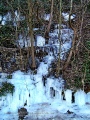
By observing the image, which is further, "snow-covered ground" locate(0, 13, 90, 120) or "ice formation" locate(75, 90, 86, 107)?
"ice formation" locate(75, 90, 86, 107)

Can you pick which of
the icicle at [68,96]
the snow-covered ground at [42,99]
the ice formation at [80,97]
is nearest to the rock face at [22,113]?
the snow-covered ground at [42,99]

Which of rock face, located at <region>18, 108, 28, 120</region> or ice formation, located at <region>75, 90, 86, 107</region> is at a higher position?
ice formation, located at <region>75, 90, 86, 107</region>

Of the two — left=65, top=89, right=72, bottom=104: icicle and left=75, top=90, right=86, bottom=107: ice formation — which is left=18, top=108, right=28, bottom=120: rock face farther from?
left=75, top=90, right=86, bottom=107: ice formation

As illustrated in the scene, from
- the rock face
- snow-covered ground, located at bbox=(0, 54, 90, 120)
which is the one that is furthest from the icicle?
the rock face

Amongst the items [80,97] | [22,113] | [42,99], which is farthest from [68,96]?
[22,113]

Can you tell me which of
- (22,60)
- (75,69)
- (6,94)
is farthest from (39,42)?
(6,94)

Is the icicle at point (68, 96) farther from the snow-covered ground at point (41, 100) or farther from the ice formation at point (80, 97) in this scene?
Answer: the ice formation at point (80, 97)

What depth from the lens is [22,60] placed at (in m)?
7.30

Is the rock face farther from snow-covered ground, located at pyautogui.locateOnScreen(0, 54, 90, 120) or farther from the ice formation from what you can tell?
the ice formation

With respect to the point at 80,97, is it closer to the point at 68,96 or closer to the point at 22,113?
the point at 68,96

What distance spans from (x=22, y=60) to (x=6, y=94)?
96 centimetres

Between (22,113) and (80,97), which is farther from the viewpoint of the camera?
(80,97)

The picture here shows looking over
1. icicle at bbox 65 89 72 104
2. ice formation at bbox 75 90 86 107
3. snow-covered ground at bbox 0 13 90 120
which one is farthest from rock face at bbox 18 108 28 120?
ice formation at bbox 75 90 86 107

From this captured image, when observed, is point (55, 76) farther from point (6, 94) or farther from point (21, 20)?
point (21, 20)
